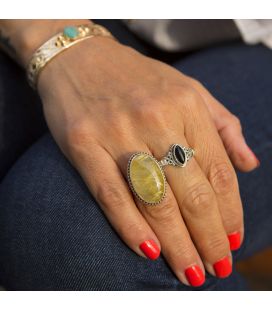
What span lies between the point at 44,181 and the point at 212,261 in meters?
0.36

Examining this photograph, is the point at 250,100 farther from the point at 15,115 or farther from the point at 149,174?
the point at 15,115

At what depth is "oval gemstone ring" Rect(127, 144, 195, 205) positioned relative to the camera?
712 millimetres

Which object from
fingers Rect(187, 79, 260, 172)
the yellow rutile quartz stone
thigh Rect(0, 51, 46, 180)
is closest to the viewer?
the yellow rutile quartz stone

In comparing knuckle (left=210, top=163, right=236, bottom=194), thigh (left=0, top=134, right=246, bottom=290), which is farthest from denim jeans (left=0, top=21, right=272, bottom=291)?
knuckle (left=210, top=163, right=236, bottom=194)

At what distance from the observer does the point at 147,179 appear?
712mm

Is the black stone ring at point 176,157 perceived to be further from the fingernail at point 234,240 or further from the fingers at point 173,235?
the fingernail at point 234,240

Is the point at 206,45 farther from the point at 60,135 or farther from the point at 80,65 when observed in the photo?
the point at 60,135

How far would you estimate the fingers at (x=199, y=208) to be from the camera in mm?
737

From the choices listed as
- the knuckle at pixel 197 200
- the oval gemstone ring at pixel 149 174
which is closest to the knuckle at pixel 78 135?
the oval gemstone ring at pixel 149 174

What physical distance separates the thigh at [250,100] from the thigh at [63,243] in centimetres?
22

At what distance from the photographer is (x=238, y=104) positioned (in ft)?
3.02

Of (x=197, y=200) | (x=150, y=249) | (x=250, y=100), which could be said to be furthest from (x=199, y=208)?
(x=250, y=100)

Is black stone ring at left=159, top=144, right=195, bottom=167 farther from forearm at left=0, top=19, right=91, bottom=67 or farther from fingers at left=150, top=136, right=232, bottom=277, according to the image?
forearm at left=0, top=19, right=91, bottom=67
